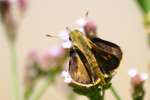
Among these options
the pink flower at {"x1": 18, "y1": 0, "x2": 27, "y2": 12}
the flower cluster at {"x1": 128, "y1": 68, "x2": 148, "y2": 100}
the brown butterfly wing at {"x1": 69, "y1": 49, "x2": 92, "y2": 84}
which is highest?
the brown butterfly wing at {"x1": 69, "y1": 49, "x2": 92, "y2": 84}

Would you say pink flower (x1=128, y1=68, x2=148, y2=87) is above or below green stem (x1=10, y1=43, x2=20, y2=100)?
above

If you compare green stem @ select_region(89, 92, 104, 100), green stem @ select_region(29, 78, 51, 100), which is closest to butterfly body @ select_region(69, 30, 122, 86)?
green stem @ select_region(89, 92, 104, 100)

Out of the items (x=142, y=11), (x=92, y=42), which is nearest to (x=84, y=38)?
(x=92, y=42)

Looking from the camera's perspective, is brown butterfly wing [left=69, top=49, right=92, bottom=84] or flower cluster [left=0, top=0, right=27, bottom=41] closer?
brown butterfly wing [left=69, top=49, right=92, bottom=84]

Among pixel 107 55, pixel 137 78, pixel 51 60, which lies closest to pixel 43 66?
pixel 51 60

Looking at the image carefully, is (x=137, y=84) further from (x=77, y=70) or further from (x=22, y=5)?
(x=22, y=5)

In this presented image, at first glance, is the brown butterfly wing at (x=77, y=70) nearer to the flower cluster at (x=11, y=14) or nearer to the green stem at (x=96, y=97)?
the green stem at (x=96, y=97)

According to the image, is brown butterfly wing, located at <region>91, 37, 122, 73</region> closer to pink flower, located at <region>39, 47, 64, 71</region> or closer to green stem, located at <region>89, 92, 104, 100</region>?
green stem, located at <region>89, 92, 104, 100</region>

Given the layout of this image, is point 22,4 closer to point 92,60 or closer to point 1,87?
point 92,60

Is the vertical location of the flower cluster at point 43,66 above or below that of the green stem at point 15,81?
below

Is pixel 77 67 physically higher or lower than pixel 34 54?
higher

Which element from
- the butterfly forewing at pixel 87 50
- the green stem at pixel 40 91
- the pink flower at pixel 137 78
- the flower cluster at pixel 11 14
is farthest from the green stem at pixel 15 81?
the butterfly forewing at pixel 87 50
